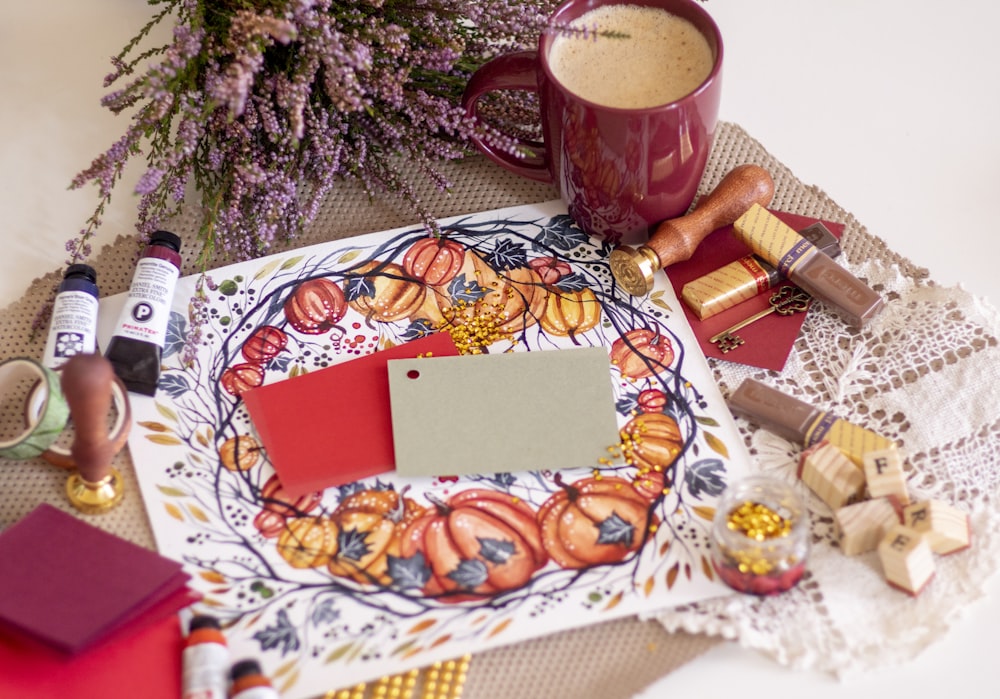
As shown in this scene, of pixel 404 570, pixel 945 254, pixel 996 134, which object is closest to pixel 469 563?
pixel 404 570

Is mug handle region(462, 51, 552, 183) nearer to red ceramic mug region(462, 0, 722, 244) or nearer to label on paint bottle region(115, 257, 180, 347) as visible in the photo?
red ceramic mug region(462, 0, 722, 244)

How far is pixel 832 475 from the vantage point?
0.82 m

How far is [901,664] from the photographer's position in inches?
30.5

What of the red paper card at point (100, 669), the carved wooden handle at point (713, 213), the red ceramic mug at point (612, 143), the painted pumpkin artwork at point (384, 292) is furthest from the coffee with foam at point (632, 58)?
the red paper card at point (100, 669)

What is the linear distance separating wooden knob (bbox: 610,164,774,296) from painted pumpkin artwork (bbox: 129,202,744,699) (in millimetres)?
26

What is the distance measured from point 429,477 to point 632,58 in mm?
392

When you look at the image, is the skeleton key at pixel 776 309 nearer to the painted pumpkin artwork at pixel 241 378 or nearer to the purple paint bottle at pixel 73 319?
the painted pumpkin artwork at pixel 241 378

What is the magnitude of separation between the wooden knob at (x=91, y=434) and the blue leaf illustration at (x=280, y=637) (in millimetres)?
172

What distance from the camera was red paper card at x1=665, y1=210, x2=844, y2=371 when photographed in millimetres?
923

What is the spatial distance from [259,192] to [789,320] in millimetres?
492

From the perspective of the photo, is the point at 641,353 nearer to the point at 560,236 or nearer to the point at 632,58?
the point at 560,236

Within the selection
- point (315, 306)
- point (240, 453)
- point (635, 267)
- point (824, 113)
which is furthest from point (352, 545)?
point (824, 113)

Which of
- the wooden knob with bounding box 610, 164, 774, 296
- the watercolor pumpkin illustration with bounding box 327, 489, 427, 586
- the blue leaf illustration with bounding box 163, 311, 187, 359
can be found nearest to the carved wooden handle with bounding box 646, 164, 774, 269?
the wooden knob with bounding box 610, 164, 774, 296

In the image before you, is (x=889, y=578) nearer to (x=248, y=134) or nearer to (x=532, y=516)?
(x=532, y=516)
